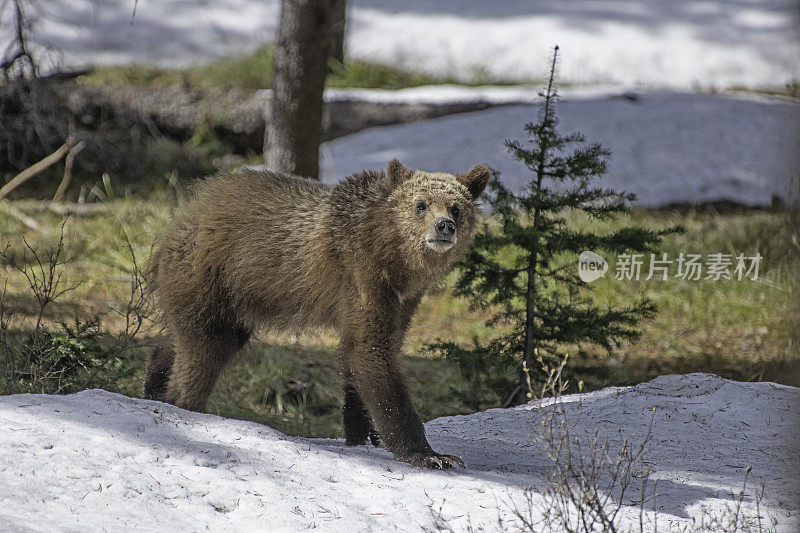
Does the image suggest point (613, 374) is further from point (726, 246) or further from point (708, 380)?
point (726, 246)

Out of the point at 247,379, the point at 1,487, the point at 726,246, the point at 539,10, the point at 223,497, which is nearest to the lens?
the point at 1,487

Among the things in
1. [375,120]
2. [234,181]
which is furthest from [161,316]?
[375,120]

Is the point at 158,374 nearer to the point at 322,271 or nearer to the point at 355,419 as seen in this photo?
the point at 355,419

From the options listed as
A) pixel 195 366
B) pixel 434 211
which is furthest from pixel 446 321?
pixel 434 211

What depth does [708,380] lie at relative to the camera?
6043mm

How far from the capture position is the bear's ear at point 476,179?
4.64m

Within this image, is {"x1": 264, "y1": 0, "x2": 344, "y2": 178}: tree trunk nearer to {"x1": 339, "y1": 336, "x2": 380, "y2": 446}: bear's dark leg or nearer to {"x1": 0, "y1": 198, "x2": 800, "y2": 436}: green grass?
{"x1": 0, "y1": 198, "x2": 800, "y2": 436}: green grass

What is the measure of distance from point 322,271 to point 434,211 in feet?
2.25

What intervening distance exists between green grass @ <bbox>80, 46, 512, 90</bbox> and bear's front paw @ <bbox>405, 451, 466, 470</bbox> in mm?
8504

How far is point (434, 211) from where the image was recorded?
432 centimetres

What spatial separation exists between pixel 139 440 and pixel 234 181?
171 cm

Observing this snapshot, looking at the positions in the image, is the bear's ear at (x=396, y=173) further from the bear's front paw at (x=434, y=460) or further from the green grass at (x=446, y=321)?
the green grass at (x=446, y=321)

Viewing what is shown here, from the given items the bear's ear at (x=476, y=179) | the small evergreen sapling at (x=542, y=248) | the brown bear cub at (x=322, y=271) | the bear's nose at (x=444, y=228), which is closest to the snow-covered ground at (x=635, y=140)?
the small evergreen sapling at (x=542, y=248)

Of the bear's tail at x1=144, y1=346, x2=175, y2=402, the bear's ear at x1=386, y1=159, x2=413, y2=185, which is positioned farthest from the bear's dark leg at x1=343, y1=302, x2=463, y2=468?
the bear's tail at x1=144, y1=346, x2=175, y2=402
